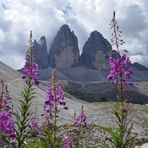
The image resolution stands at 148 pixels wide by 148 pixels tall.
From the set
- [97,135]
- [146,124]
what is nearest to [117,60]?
[97,135]

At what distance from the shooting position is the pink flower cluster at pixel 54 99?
331 inches

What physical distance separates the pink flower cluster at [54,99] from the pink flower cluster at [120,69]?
1.32 m

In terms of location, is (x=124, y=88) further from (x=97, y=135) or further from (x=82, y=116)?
(x=97, y=135)

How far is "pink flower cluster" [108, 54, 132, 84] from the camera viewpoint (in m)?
7.41

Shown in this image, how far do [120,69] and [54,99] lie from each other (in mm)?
1618

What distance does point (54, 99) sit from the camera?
8.45 m

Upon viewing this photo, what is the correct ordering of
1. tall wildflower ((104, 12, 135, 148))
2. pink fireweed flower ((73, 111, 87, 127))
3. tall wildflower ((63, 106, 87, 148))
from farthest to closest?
pink fireweed flower ((73, 111, 87, 127)) → tall wildflower ((63, 106, 87, 148)) → tall wildflower ((104, 12, 135, 148))

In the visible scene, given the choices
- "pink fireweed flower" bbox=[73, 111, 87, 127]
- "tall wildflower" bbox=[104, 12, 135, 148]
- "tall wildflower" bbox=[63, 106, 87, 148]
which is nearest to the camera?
"tall wildflower" bbox=[104, 12, 135, 148]

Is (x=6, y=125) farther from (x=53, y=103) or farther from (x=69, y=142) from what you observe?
(x=69, y=142)

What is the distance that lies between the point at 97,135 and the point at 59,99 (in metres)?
17.5

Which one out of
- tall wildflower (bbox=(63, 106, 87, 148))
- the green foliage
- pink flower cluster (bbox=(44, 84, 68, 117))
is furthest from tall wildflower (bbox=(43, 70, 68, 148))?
tall wildflower (bbox=(63, 106, 87, 148))

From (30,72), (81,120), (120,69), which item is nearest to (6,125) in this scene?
(30,72)

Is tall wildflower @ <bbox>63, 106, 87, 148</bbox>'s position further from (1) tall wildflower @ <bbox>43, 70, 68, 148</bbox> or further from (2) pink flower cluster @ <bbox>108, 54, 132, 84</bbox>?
(2) pink flower cluster @ <bbox>108, 54, 132, 84</bbox>

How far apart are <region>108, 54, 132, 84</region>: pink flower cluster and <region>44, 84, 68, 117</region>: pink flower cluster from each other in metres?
1.32
